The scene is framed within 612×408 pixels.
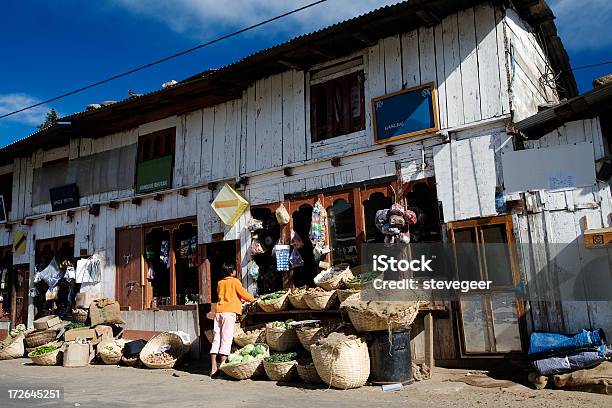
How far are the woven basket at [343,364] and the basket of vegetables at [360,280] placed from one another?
1235 mm

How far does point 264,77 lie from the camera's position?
37.4 ft

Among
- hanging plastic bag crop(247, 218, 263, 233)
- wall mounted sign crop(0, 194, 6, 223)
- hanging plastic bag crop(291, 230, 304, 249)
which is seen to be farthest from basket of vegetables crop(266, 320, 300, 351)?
wall mounted sign crop(0, 194, 6, 223)

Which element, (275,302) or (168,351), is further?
(168,351)

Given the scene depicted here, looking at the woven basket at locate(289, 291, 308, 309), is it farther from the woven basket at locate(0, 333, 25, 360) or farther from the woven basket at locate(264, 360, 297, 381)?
the woven basket at locate(0, 333, 25, 360)

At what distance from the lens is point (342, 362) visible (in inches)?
280

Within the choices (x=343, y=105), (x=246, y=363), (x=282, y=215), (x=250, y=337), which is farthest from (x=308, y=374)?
(x=343, y=105)

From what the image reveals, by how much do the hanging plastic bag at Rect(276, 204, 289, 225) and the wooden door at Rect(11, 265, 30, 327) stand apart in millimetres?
9478

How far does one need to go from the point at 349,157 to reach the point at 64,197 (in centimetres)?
922

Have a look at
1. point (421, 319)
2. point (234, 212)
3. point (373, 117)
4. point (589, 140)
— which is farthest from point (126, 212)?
point (589, 140)

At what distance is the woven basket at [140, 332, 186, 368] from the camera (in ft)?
33.2

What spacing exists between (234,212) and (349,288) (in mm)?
3572

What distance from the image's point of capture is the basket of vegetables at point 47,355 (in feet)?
36.4

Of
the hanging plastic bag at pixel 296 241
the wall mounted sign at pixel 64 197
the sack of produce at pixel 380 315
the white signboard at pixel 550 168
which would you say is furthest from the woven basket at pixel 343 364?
the wall mounted sign at pixel 64 197

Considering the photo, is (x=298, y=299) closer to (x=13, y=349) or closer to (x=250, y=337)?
(x=250, y=337)
